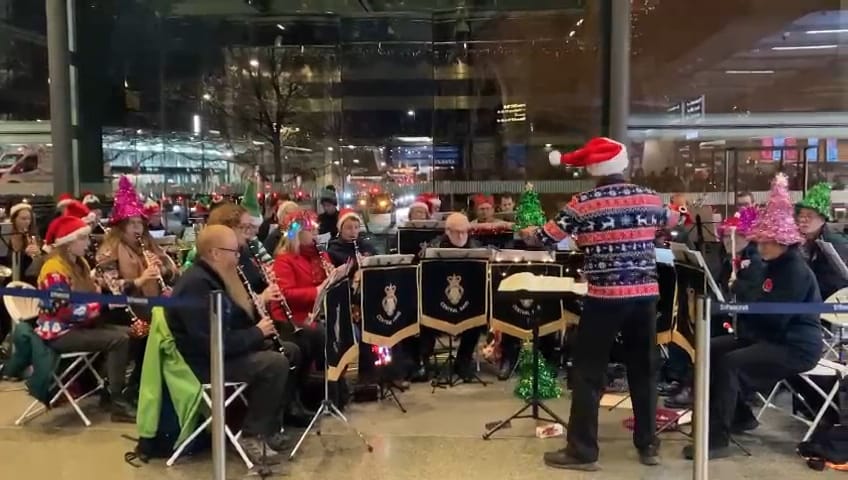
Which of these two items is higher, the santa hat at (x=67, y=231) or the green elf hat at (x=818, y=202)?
the green elf hat at (x=818, y=202)

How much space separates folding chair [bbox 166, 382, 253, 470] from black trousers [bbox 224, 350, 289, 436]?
0.25 ft

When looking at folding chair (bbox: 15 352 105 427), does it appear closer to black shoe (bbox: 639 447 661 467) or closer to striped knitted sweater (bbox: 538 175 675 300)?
striped knitted sweater (bbox: 538 175 675 300)

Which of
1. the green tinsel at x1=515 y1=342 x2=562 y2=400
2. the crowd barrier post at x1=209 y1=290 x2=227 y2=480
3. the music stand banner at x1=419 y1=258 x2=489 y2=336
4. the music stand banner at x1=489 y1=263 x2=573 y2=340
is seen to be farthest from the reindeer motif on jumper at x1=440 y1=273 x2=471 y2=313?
the crowd barrier post at x1=209 y1=290 x2=227 y2=480

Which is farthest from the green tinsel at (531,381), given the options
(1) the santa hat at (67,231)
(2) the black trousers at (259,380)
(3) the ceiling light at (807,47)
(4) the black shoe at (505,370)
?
(3) the ceiling light at (807,47)

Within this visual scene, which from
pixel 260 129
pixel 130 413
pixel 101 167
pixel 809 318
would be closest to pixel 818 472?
pixel 809 318

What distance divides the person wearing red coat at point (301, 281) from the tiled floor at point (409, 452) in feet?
1.71

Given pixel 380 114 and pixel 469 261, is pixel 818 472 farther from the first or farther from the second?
pixel 380 114

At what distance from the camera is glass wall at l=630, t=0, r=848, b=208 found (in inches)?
376

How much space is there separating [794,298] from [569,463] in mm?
1475

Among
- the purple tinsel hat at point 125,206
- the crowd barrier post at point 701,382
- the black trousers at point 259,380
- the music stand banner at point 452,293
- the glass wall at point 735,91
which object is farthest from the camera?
the glass wall at point 735,91

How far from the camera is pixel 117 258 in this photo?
17.7 feet

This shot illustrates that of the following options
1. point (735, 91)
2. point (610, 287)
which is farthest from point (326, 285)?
point (735, 91)

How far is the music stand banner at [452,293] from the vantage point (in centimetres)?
577

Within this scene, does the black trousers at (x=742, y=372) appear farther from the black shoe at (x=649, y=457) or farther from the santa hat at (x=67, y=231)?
the santa hat at (x=67, y=231)
